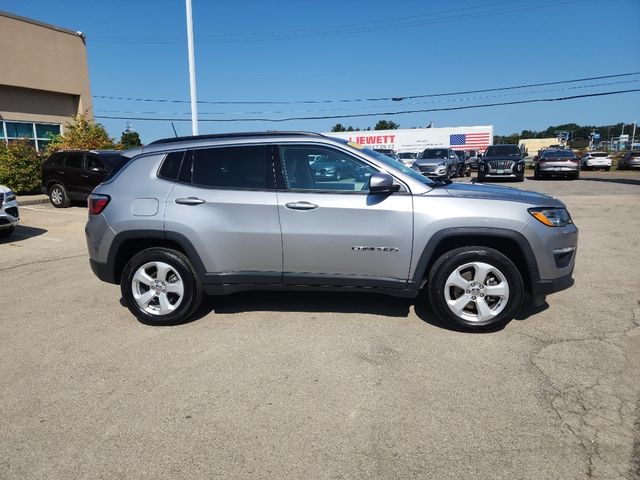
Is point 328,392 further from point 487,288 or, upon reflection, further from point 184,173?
point 184,173

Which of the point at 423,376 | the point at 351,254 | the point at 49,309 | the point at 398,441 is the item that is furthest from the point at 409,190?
the point at 49,309

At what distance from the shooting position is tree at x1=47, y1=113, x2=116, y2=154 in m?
19.5

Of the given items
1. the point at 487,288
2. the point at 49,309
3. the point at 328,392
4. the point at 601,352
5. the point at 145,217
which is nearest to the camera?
the point at 328,392

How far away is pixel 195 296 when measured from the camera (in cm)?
Answer: 448

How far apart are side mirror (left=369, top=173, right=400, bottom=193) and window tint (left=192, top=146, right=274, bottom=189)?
96cm

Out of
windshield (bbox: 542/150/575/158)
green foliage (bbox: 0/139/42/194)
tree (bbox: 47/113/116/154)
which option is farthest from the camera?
windshield (bbox: 542/150/575/158)

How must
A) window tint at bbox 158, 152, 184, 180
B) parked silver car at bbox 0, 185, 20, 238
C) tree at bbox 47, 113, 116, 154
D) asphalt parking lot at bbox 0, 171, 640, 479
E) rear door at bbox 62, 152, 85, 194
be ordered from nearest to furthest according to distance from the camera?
asphalt parking lot at bbox 0, 171, 640, 479, window tint at bbox 158, 152, 184, 180, parked silver car at bbox 0, 185, 20, 238, rear door at bbox 62, 152, 85, 194, tree at bbox 47, 113, 116, 154

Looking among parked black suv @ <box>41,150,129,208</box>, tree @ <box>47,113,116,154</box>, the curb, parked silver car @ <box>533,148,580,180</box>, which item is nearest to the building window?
tree @ <box>47,113,116,154</box>

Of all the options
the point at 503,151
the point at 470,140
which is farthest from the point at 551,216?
the point at 470,140

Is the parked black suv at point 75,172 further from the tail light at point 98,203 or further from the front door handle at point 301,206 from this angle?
the front door handle at point 301,206

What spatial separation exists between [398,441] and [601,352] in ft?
6.93

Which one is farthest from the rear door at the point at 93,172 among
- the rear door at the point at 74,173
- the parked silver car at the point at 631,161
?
the parked silver car at the point at 631,161

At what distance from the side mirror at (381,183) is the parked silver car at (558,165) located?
22.4 meters

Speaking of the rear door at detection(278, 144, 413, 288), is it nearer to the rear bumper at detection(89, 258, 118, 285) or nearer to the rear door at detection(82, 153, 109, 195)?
the rear bumper at detection(89, 258, 118, 285)
